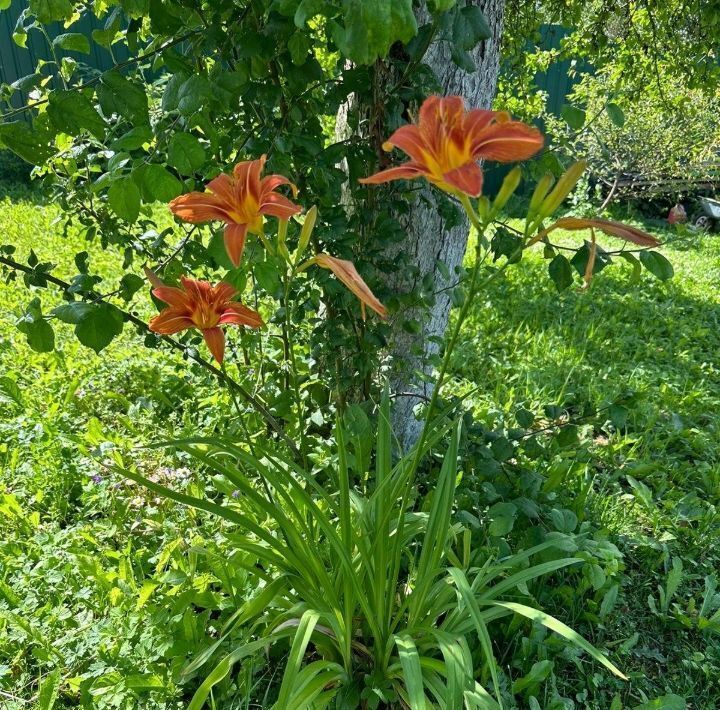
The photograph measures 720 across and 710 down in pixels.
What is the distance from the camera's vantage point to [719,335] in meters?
3.77

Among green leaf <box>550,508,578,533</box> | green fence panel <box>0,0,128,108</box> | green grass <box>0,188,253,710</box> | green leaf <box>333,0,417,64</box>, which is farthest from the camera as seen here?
green fence panel <box>0,0,128,108</box>

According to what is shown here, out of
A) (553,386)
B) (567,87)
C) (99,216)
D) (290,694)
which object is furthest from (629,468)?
(567,87)

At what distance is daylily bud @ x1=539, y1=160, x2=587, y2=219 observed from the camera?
843mm

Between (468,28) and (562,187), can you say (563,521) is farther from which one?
(468,28)

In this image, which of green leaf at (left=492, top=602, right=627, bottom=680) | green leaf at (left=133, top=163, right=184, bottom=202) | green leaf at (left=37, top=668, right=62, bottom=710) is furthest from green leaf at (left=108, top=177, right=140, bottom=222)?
green leaf at (left=37, top=668, right=62, bottom=710)

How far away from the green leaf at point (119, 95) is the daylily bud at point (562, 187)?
654mm

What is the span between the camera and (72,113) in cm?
97

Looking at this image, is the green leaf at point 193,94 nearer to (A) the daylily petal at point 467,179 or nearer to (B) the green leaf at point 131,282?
(B) the green leaf at point 131,282

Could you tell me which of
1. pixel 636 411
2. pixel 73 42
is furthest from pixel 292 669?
pixel 636 411

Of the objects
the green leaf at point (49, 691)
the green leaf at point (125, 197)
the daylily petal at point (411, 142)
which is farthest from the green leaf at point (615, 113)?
the green leaf at point (49, 691)

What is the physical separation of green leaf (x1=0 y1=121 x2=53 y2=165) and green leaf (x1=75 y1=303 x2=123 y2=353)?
0.86 ft

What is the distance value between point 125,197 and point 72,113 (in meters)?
0.14

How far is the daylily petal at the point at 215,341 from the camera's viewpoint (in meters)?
1.13

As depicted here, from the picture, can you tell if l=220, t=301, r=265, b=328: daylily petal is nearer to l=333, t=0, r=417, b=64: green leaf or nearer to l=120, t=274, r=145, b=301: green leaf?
l=120, t=274, r=145, b=301: green leaf
